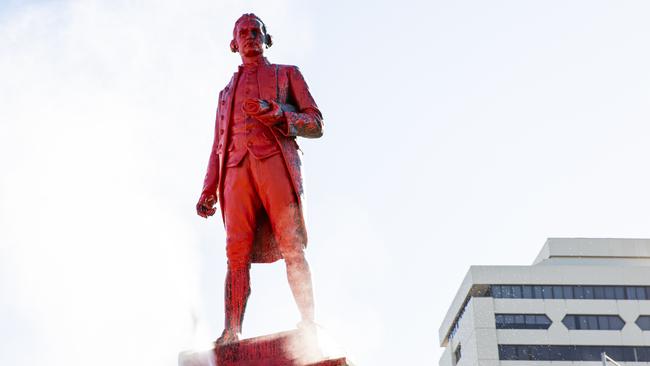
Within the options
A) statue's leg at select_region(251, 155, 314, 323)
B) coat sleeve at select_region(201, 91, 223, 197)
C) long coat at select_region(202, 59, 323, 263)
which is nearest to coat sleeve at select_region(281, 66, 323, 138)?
long coat at select_region(202, 59, 323, 263)

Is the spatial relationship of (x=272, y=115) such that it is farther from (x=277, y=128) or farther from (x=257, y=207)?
(x=257, y=207)

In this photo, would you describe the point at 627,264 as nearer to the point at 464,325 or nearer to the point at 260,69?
the point at 464,325

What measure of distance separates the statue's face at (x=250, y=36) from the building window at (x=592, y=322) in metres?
71.6

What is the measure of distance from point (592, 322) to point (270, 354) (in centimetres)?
7339

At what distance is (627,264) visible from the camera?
82938 millimetres

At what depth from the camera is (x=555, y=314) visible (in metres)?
77.7

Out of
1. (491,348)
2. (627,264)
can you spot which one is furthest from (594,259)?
(491,348)

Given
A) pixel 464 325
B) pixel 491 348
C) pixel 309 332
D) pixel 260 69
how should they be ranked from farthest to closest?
pixel 464 325, pixel 491 348, pixel 260 69, pixel 309 332

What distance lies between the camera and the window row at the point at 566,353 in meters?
76.5

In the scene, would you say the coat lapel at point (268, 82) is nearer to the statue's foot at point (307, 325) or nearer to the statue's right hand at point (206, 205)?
the statue's right hand at point (206, 205)

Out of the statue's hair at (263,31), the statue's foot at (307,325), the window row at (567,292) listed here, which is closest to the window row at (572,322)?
the window row at (567,292)

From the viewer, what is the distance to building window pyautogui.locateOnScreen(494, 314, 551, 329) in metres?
77.7

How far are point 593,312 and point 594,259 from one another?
21.1 feet

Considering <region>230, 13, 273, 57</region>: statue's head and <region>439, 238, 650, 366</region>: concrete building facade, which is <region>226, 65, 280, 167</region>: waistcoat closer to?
<region>230, 13, 273, 57</region>: statue's head
